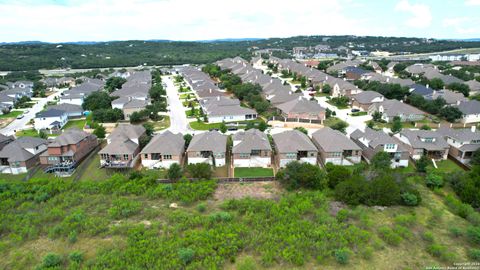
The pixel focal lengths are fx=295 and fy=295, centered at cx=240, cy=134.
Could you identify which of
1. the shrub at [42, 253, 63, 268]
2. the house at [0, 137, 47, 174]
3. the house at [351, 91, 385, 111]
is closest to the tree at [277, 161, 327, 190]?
the shrub at [42, 253, 63, 268]

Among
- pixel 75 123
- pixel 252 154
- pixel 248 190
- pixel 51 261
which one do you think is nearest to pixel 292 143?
pixel 252 154

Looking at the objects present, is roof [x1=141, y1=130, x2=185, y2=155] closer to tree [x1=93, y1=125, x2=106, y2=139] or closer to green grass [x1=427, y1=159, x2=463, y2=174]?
tree [x1=93, y1=125, x2=106, y2=139]

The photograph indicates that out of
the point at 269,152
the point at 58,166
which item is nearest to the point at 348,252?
the point at 269,152

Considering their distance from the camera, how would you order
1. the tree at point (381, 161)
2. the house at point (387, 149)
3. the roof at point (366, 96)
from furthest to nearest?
the roof at point (366, 96), the house at point (387, 149), the tree at point (381, 161)

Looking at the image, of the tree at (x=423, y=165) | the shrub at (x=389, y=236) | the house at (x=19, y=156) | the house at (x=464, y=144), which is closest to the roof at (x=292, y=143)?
the tree at (x=423, y=165)

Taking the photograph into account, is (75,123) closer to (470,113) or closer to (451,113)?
(451,113)

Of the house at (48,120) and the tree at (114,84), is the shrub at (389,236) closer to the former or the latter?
the house at (48,120)
